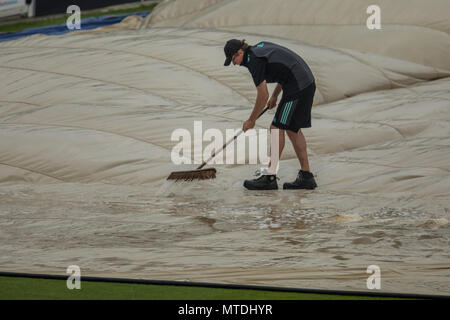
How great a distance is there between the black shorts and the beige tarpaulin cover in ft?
1.18

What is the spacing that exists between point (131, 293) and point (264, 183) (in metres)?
1.78

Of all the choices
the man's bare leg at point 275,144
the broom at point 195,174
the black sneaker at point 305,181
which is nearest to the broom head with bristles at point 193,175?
the broom at point 195,174

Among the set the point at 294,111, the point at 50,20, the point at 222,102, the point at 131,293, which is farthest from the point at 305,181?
the point at 50,20

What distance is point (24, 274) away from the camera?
280cm

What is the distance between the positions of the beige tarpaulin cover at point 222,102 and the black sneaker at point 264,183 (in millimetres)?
65

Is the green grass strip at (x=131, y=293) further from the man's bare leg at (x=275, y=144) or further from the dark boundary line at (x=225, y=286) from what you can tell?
the man's bare leg at (x=275, y=144)

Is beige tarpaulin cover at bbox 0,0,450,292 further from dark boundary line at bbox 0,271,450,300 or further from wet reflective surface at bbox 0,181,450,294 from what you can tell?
dark boundary line at bbox 0,271,450,300

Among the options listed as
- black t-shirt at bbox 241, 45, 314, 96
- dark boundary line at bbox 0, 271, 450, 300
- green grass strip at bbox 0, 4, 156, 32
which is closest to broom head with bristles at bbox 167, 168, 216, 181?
black t-shirt at bbox 241, 45, 314, 96

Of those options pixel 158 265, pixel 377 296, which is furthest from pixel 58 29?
pixel 377 296

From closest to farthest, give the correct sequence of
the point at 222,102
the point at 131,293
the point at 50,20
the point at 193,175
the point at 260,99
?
the point at 131,293, the point at 260,99, the point at 193,175, the point at 222,102, the point at 50,20

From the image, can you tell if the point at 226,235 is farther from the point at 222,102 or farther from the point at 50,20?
the point at 50,20

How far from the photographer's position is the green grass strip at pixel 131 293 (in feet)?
8.32

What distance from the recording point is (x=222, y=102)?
5676 millimetres
